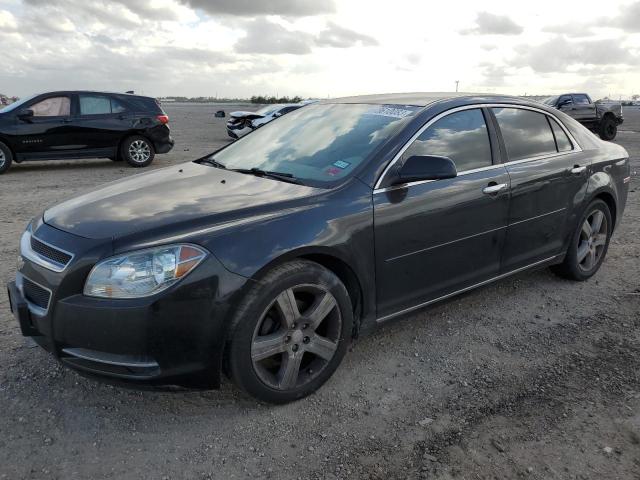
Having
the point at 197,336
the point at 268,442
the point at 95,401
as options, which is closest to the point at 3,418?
the point at 95,401

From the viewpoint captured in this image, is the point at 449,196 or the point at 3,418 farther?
the point at 449,196

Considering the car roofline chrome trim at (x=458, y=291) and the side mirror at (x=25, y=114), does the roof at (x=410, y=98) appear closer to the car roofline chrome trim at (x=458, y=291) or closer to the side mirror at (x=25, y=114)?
the car roofline chrome trim at (x=458, y=291)

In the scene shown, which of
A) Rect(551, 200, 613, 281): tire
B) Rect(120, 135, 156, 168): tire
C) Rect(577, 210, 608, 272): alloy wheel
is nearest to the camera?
Rect(551, 200, 613, 281): tire

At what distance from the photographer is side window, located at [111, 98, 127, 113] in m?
11.5

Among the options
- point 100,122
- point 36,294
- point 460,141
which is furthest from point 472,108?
point 100,122

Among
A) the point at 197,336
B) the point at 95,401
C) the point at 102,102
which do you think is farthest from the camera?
the point at 102,102

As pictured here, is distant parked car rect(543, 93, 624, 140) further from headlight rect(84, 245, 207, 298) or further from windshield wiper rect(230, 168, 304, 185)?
headlight rect(84, 245, 207, 298)

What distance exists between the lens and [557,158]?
4.18 metres

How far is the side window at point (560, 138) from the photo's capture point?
429cm

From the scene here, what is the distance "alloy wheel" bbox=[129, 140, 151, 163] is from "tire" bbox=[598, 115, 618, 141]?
1575cm

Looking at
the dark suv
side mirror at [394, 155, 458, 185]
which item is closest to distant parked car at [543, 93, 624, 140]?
the dark suv

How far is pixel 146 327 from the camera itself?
2.41 m

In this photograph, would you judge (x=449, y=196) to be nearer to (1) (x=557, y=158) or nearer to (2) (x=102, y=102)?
(1) (x=557, y=158)

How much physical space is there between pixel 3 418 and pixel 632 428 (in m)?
3.08
